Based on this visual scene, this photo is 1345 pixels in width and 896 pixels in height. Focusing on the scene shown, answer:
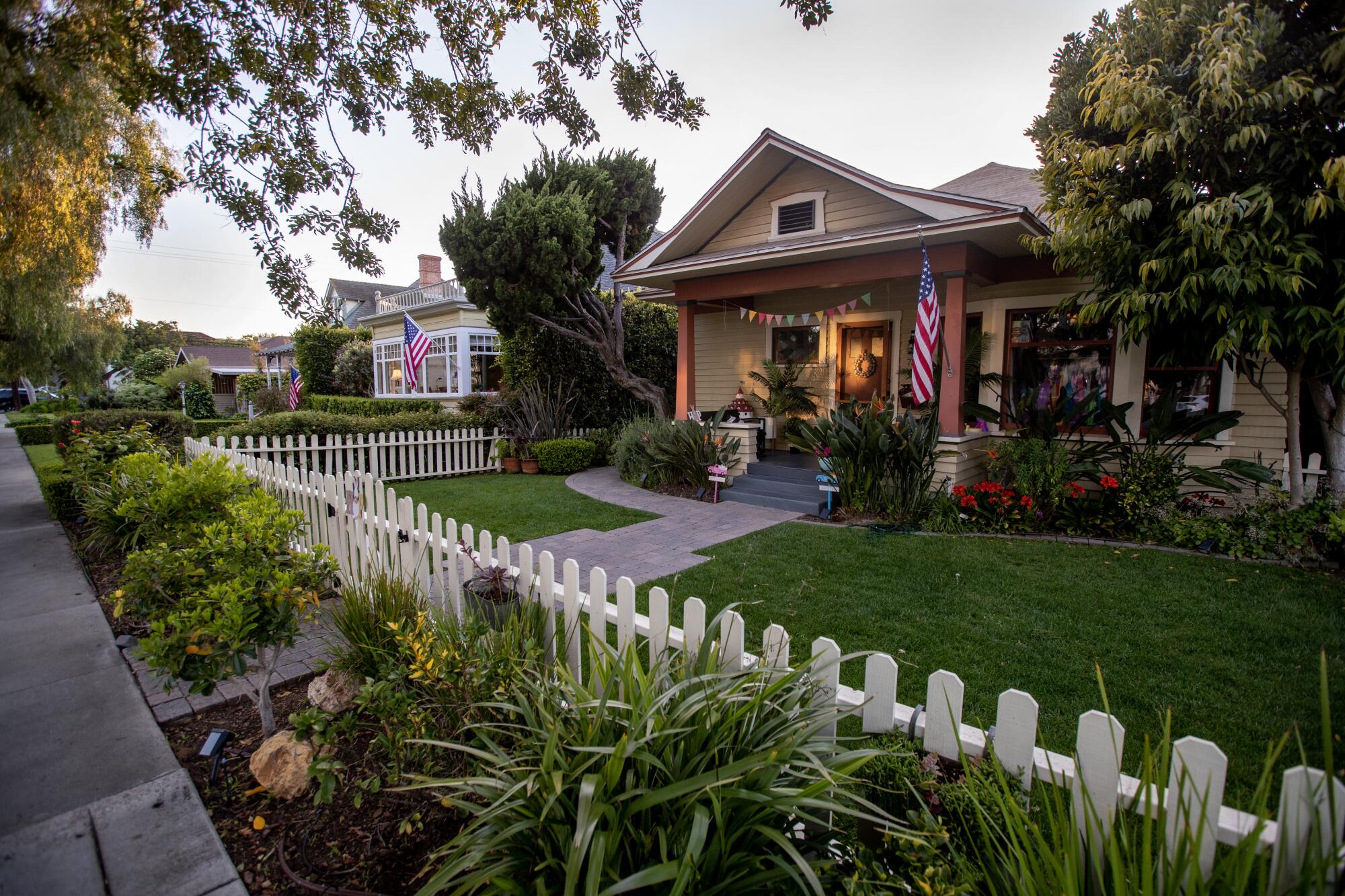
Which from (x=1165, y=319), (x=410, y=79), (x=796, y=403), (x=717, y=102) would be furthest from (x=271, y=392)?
(x=1165, y=319)

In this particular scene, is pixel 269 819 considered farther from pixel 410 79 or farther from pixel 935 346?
pixel 935 346

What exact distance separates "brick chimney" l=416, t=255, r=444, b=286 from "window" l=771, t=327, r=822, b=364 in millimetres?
20604

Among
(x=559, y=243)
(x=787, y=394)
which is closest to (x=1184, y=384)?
(x=787, y=394)

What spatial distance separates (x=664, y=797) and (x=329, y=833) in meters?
1.46

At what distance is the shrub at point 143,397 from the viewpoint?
1182 inches

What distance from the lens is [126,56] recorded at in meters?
3.13

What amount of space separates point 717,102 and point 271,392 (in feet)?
81.9

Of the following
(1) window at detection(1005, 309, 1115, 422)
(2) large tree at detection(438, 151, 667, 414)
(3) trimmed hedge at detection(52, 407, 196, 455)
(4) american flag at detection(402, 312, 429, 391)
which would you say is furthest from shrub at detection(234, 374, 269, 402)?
(1) window at detection(1005, 309, 1115, 422)

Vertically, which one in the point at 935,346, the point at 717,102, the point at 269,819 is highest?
the point at 717,102

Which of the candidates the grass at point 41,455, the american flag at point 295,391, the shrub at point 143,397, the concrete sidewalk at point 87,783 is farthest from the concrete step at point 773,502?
the shrub at point 143,397

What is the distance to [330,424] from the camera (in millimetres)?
10203

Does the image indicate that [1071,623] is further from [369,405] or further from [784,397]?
[369,405]

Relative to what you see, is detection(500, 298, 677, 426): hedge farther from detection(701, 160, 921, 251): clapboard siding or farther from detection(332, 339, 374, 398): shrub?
detection(332, 339, 374, 398): shrub

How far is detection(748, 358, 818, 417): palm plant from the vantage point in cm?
1118
